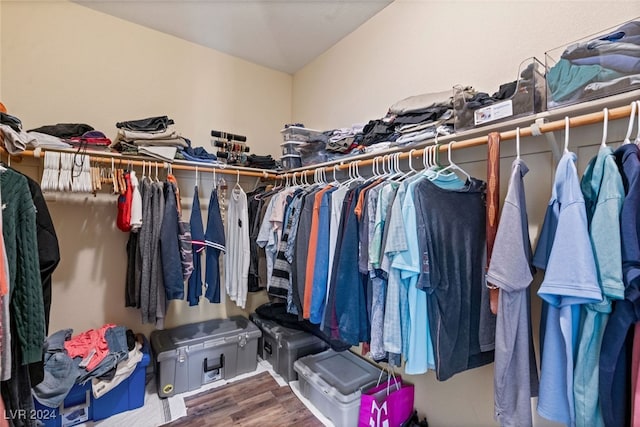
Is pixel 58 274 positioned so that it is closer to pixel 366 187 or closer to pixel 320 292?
pixel 320 292

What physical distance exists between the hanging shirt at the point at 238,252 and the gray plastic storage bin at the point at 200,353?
0.31m

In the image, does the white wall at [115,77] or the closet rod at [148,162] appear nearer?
the closet rod at [148,162]

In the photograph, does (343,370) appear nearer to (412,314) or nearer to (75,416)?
(412,314)

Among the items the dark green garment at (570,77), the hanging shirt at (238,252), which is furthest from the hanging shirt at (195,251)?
the dark green garment at (570,77)

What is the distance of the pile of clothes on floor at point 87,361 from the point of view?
5.00 ft

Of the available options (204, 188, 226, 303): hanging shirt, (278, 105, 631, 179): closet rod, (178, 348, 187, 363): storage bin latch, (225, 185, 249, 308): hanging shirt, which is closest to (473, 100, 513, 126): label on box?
(278, 105, 631, 179): closet rod

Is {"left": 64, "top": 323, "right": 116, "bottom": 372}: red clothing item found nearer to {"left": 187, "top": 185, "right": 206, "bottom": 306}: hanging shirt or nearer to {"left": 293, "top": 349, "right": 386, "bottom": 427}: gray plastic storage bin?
{"left": 187, "top": 185, "right": 206, "bottom": 306}: hanging shirt

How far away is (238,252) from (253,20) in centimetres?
180

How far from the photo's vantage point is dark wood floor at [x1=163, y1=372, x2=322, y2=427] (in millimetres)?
1750

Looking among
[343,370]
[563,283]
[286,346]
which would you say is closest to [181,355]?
[286,346]

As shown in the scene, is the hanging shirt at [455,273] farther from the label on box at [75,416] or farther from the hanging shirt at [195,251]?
the label on box at [75,416]

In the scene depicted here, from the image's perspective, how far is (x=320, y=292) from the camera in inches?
59.0

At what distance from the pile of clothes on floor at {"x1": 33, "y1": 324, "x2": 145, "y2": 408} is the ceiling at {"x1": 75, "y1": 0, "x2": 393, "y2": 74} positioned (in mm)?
2326

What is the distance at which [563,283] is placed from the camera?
0.82 m
